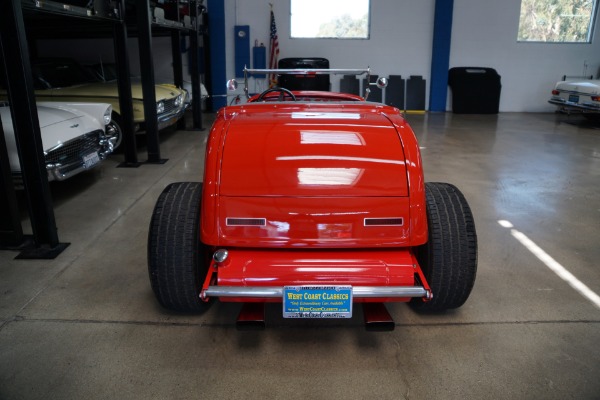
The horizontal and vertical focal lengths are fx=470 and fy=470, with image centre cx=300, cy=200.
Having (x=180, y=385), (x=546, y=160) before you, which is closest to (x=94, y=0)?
(x=180, y=385)

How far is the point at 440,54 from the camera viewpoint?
12.1 m

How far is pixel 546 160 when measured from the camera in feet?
22.5

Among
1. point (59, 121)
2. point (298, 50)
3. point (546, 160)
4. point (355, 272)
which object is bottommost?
point (546, 160)

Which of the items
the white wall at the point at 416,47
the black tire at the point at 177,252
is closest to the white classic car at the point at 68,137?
the black tire at the point at 177,252

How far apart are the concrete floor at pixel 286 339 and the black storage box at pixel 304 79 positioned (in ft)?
19.6

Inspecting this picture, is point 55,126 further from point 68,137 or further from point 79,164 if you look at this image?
point 79,164

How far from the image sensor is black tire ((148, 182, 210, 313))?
2.38m

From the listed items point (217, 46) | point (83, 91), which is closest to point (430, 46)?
point (217, 46)

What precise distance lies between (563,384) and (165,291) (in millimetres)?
1943

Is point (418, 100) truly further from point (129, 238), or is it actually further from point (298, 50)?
point (129, 238)

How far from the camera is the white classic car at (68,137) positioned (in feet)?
13.9

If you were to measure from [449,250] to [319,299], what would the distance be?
0.76 meters

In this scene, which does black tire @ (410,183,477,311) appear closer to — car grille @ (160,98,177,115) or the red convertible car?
the red convertible car

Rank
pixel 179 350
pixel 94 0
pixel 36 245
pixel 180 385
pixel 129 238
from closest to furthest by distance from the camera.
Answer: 1. pixel 180 385
2. pixel 179 350
3. pixel 36 245
4. pixel 129 238
5. pixel 94 0
